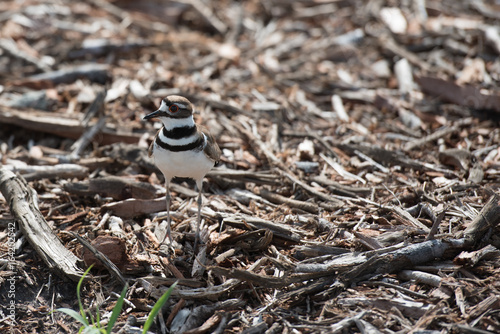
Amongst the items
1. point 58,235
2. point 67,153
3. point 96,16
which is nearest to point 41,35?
point 96,16

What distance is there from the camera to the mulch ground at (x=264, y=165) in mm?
3752

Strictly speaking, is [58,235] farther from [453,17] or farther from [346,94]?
[453,17]

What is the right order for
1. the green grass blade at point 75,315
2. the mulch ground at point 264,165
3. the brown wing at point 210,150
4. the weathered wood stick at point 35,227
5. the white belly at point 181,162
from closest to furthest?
the green grass blade at point 75,315, the mulch ground at point 264,165, the weathered wood stick at point 35,227, the white belly at point 181,162, the brown wing at point 210,150

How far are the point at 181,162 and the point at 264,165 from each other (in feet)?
4.79

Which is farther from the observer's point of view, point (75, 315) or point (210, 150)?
point (210, 150)

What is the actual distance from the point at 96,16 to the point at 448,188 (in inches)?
243

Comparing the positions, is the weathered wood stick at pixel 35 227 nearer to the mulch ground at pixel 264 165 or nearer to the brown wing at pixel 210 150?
the mulch ground at pixel 264 165

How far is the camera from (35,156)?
5.52 m

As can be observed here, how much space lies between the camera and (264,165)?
18.3ft

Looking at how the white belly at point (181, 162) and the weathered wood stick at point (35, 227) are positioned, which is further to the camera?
the white belly at point (181, 162)

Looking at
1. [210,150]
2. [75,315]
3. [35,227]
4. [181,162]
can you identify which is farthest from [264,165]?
[75,315]

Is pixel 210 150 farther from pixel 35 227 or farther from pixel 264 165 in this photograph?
pixel 35 227

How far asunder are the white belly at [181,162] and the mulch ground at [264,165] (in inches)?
23.6

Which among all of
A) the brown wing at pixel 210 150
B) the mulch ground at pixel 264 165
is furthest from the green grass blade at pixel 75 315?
the brown wing at pixel 210 150
